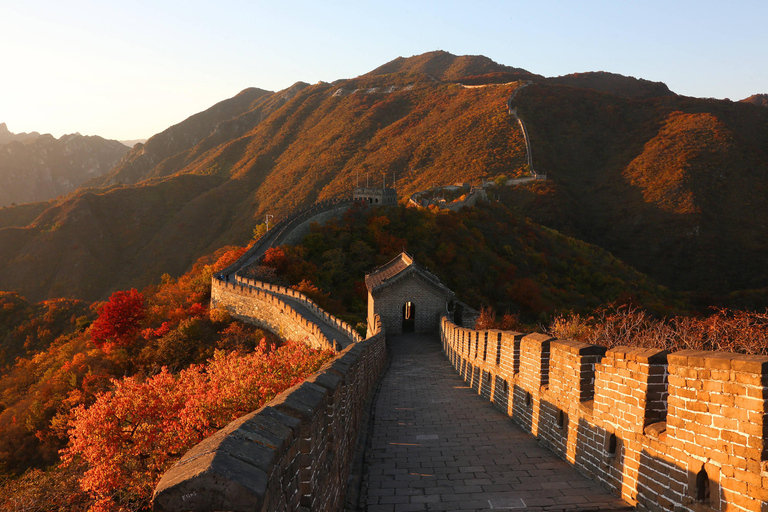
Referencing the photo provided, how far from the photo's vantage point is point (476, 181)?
2685 inches

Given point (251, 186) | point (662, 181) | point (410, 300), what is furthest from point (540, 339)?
point (251, 186)

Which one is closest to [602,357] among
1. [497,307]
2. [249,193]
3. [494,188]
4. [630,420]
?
[630,420]

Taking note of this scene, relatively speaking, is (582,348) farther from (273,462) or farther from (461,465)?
(273,462)

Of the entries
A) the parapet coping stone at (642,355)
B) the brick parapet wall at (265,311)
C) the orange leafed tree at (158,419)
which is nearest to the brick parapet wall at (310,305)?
the brick parapet wall at (265,311)

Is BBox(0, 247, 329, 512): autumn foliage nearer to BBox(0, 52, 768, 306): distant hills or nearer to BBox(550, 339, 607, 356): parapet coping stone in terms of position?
BBox(550, 339, 607, 356): parapet coping stone

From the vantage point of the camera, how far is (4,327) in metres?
46.7

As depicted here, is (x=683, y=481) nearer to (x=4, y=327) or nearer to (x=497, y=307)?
(x=497, y=307)

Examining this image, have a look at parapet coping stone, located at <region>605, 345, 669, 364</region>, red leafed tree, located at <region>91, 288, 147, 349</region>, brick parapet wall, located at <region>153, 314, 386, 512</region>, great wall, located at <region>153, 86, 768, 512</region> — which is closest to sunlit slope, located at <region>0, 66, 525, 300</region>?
red leafed tree, located at <region>91, 288, 147, 349</region>

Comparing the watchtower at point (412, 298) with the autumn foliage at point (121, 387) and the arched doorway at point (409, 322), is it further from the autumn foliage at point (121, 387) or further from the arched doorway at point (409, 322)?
the autumn foliage at point (121, 387)

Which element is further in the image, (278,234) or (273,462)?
(278,234)

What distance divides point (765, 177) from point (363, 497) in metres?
80.1

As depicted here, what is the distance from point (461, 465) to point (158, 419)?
20.9 feet

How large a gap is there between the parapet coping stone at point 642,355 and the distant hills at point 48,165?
565 feet

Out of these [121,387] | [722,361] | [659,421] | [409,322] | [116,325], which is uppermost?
[722,361]
